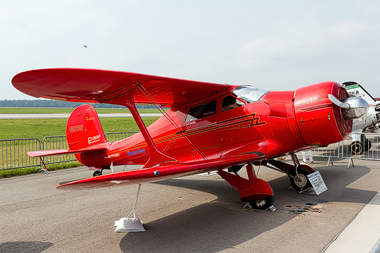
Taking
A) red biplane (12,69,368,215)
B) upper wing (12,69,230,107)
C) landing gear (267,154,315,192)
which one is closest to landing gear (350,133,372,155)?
landing gear (267,154,315,192)

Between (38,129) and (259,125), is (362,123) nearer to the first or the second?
(259,125)

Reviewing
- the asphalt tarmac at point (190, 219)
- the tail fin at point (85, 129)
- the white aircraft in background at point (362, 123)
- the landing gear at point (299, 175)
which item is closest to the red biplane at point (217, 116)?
the asphalt tarmac at point (190, 219)

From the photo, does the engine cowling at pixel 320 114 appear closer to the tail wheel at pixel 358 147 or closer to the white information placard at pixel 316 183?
the white information placard at pixel 316 183

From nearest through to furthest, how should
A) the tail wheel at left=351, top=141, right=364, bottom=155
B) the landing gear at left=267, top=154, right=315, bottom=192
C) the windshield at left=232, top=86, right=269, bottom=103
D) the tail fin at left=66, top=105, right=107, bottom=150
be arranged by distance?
the windshield at left=232, top=86, right=269, bottom=103 → the landing gear at left=267, top=154, right=315, bottom=192 → the tail fin at left=66, top=105, right=107, bottom=150 → the tail wheel at left=351, top=141, right=364, bottom=155

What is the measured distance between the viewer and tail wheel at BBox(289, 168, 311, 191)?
6784 mm

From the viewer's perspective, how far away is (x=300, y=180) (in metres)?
6.87

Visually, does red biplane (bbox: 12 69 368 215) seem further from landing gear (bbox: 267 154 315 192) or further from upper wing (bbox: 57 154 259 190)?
landing gear (bbox: 267 154 315 192)

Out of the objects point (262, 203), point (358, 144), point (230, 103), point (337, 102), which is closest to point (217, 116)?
point (230, 103)

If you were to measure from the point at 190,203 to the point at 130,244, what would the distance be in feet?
7.25

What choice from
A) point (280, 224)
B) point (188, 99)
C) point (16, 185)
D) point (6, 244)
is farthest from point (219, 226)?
point (16, 185)

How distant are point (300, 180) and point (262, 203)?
185 cm

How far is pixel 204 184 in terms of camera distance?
7.95 metres

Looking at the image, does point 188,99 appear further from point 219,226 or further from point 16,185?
point 16,185

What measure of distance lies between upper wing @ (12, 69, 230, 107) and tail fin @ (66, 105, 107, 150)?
2.79m
